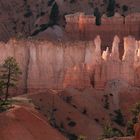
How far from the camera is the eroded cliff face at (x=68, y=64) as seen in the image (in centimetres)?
8825

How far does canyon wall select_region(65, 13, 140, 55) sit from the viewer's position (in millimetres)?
112250

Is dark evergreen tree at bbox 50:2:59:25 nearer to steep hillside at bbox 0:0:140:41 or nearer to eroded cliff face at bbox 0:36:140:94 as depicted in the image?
steep hillside at bbox 0:0:140:41

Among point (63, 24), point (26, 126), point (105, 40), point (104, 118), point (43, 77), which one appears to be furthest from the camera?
point (63, 24)

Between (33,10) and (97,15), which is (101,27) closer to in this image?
(97,15)

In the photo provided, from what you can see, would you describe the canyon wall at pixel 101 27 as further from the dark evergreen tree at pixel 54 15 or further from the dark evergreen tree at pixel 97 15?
the dark evergreen tree at pixel 54 15

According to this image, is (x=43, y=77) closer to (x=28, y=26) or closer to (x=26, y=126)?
(x=26, y=126)

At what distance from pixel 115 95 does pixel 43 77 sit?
8.70 meters

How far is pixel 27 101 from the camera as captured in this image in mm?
77062

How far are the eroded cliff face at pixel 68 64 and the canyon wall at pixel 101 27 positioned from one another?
763 inches

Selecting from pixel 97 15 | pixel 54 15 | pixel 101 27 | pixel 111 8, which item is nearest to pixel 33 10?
pixel 54 15

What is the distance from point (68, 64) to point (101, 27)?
2340cm

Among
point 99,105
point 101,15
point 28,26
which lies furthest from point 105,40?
point 99,105

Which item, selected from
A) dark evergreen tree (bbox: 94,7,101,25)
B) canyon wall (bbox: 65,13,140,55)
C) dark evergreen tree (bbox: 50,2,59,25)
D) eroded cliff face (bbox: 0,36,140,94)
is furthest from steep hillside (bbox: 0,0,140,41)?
eroded cliff face (bbox: 0,36,140,94)

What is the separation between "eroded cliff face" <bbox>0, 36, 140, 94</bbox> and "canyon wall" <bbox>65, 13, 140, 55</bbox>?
63.6ft
